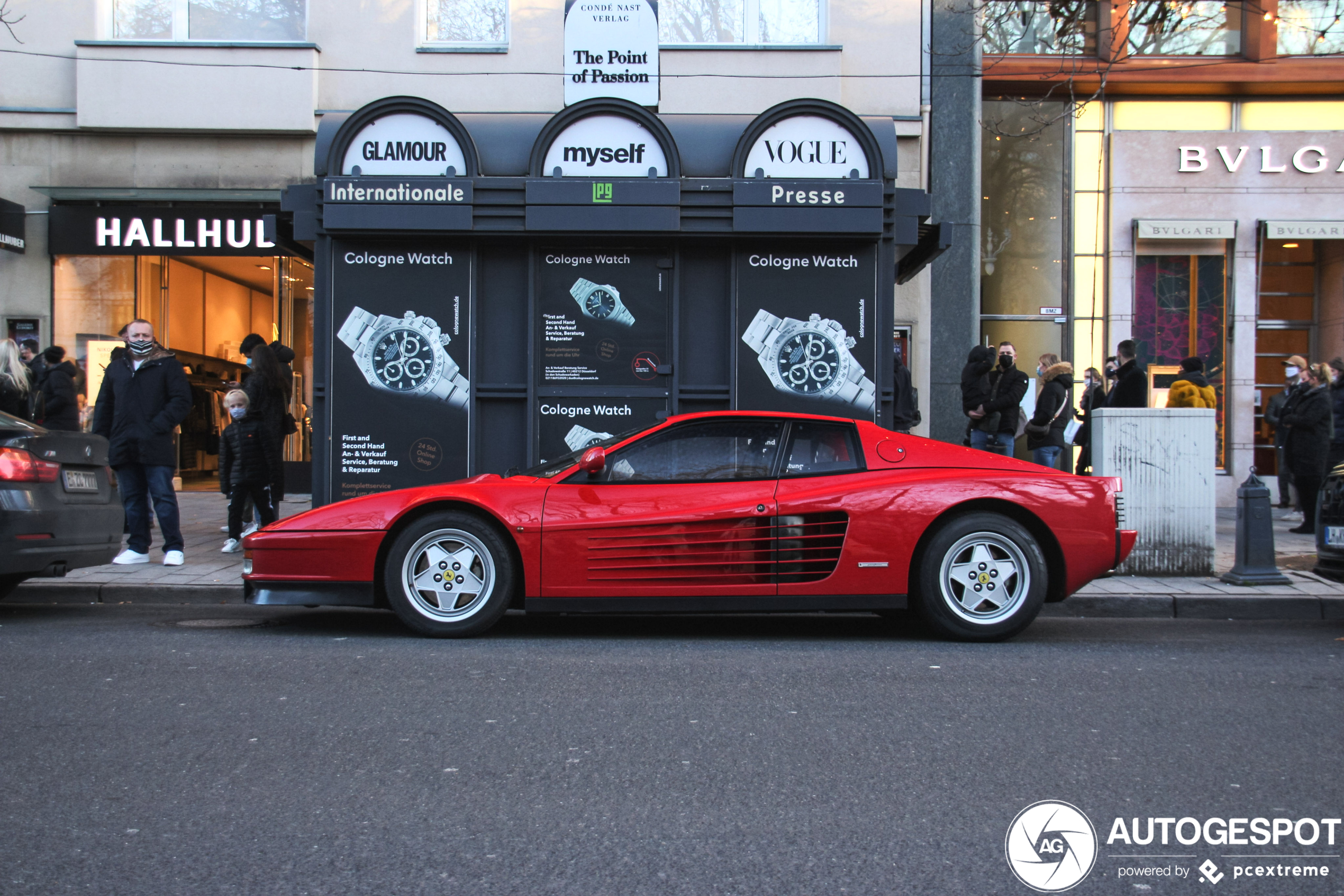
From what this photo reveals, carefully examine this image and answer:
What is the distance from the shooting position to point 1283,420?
11211 mm

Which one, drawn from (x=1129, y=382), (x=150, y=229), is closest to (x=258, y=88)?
(x=150, y=229)

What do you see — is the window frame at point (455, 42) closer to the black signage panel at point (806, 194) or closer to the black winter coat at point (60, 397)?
the black winter coat at point (60, 397)

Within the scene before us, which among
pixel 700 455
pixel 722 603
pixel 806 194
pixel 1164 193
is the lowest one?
pixel 722 603

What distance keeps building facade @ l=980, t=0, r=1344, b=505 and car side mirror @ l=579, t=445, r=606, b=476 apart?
1020 centimetres

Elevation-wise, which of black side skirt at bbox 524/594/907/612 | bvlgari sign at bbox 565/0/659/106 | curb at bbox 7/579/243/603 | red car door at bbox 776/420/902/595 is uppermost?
bvlgari sign at bbox 565/0/659/106

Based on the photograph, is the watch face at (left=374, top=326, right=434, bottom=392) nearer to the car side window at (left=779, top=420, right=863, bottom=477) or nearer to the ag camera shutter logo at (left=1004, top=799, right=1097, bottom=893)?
the car side window at (left=779, top=420, right=863, bottom=477)

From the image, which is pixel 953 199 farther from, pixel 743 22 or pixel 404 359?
pixel 404 359

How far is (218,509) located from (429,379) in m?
5.57

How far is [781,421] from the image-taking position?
6152 mm

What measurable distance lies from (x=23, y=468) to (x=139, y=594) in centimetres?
125

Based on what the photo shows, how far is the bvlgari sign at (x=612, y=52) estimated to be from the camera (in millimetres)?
8805

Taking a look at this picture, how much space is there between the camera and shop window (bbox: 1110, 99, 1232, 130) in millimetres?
14773

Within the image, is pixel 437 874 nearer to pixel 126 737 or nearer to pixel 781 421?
pixel 126 737

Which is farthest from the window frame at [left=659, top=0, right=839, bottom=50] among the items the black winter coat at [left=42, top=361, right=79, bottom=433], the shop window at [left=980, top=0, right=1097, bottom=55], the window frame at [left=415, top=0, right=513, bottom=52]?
the black winter coat at [left=42, top=361, right=79, bottom=433]
